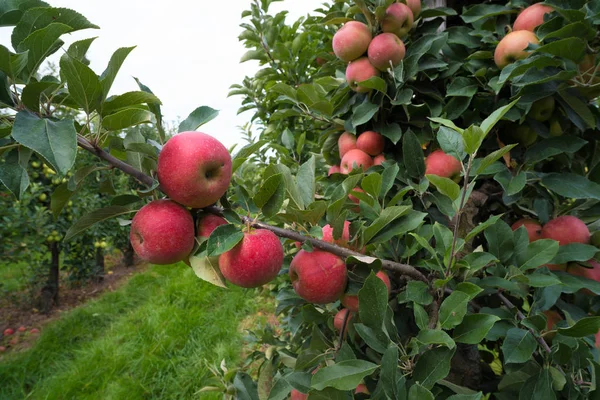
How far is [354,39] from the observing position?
1.22 meters

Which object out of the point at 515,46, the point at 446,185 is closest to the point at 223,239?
the point at 446,185

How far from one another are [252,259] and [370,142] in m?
0.69

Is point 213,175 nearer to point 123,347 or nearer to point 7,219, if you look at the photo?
point 123,347

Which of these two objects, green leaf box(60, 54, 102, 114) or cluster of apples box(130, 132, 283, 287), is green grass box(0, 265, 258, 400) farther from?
green leaf box(60, 54, 102, 114)

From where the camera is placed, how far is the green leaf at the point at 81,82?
54 cm

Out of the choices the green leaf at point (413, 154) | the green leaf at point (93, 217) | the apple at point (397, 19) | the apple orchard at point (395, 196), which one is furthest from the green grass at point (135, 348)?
the apple at point (397, 19)

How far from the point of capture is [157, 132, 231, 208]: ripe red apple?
648mm

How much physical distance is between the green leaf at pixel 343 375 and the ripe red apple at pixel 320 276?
A: 0.15 m

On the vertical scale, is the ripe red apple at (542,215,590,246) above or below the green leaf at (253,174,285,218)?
below

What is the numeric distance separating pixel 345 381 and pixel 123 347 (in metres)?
3.22

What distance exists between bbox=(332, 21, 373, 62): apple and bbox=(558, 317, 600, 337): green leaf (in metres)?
1.00

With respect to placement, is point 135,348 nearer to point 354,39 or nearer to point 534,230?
point 354,39

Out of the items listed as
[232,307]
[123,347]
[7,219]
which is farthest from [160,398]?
[7,219]

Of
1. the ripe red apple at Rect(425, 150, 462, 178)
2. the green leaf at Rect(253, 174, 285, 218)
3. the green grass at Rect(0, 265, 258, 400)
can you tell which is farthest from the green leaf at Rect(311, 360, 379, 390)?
the green grass at Rect(0, 265, 258, 400)
